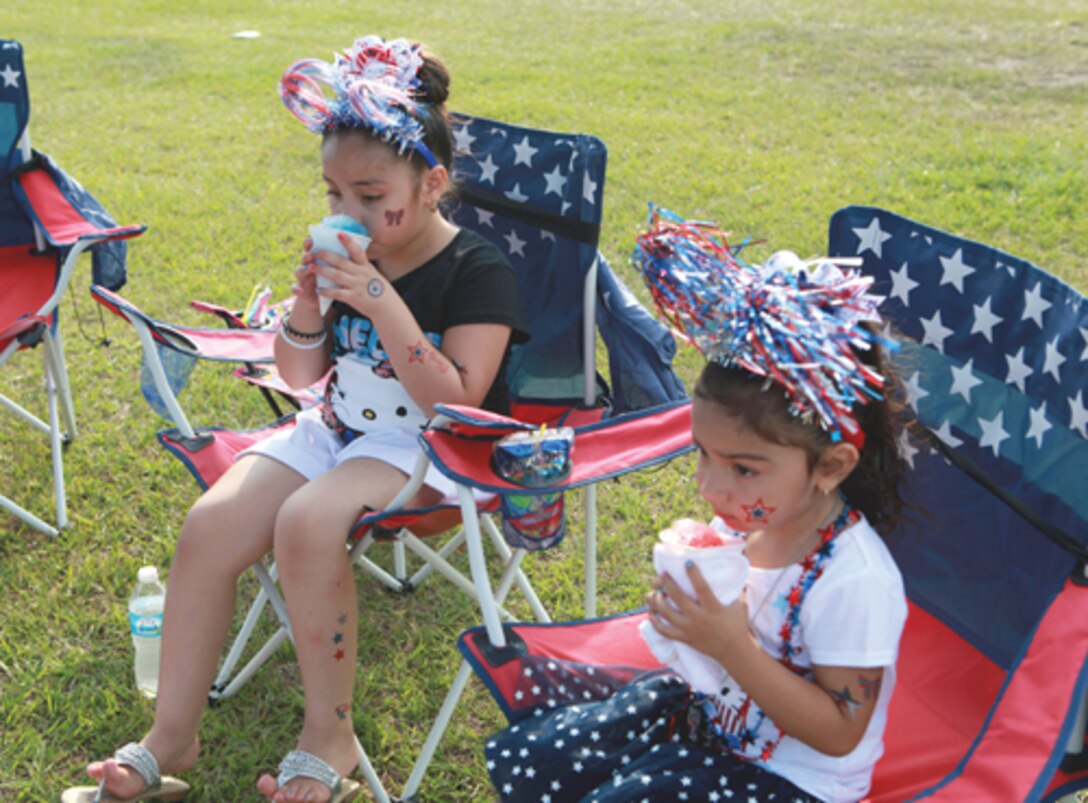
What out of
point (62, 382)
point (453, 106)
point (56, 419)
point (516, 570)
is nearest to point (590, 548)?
point (516, 570)

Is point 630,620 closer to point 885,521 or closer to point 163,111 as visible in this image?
point 885,521

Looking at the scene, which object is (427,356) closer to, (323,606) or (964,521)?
(323,606)

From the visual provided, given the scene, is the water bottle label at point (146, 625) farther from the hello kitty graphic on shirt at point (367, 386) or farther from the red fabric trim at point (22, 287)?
the red fabric trim at point (22, 287)

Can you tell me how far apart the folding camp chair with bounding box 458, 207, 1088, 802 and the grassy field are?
593 millimetres

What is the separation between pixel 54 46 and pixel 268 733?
870cm

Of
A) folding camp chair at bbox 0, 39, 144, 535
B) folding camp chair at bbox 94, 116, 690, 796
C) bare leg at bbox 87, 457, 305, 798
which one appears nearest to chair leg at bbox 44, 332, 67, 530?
folding camp chair at bbox 0, 39, 144, 535

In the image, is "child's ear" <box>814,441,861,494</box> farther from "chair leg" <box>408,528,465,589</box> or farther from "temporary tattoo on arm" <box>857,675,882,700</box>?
"chair leg" <box>408,528,465,589</box>

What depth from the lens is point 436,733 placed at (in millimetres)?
2045

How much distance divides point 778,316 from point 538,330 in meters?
1.26

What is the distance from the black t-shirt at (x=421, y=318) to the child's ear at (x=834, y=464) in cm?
85

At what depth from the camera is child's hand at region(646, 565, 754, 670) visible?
1.46 meters

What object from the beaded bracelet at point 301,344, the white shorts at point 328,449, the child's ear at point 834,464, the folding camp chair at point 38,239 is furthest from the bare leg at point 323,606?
the folding camp chair at point 38,239

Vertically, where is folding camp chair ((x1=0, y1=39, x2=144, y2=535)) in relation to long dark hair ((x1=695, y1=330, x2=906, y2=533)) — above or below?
below

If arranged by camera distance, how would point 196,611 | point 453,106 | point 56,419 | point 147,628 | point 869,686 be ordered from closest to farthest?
point 869,686
point 196,611
point 147,628
point 56,419
point 453,106
